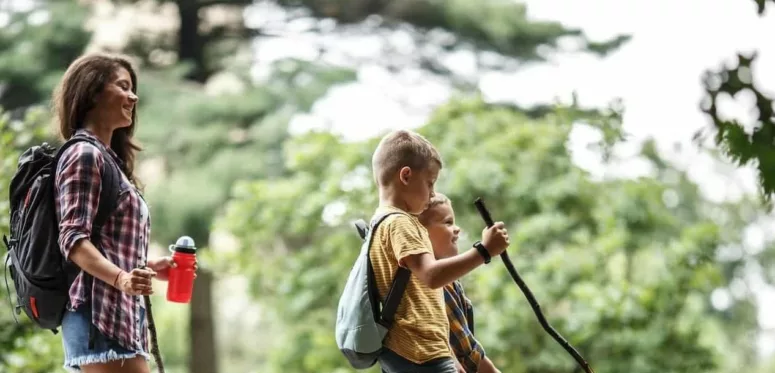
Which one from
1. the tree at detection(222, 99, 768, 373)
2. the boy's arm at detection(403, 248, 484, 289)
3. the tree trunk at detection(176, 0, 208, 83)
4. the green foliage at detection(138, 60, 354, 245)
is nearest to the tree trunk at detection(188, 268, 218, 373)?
the green foliage at detection(138, 60, 354, 245)

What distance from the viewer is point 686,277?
253 inches

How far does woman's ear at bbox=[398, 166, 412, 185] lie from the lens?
188cm

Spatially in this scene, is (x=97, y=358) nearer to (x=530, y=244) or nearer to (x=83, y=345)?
(x=83, y=345)

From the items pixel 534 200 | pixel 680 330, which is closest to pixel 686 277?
pixel 680 330

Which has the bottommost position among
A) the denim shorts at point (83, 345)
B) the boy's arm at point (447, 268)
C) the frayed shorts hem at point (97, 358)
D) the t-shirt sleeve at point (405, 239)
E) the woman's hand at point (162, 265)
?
the frayed shorts hem at point (97, 358)

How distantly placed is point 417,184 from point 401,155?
0.06 m

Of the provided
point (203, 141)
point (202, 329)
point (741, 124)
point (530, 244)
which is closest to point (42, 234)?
point (741, 124)

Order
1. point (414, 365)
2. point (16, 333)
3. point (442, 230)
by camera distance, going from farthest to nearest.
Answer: point (16, 333), point (442, 230), point (414, 365)

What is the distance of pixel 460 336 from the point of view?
2.02 meters

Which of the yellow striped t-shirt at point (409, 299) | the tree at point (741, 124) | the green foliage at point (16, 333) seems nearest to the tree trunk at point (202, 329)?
the green foliage at point (16, 333)

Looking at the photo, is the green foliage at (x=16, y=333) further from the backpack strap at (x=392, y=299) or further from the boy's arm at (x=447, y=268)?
the boy's arm at (x=447, y=268)

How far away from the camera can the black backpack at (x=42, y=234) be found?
1703 millimetres

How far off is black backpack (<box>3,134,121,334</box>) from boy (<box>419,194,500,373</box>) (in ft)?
2.13

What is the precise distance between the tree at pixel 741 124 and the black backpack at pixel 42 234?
123 centimetres
